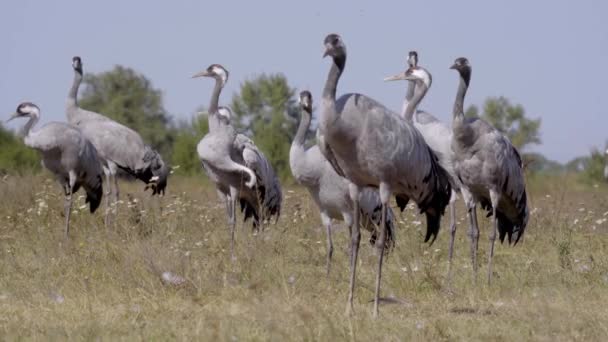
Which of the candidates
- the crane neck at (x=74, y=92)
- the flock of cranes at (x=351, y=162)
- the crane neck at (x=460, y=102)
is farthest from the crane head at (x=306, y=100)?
the crane neck at (x=74, y=92)

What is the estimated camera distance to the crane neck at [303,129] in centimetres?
917

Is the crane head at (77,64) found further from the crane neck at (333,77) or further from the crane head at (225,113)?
the crane neck at (333,77)

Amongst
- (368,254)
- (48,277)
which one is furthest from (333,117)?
(368,254)

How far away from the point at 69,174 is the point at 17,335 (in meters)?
6.66

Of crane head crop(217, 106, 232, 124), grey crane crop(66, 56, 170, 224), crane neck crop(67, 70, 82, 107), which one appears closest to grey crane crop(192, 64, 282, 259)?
crane head crop(217, 106, 232, 124)

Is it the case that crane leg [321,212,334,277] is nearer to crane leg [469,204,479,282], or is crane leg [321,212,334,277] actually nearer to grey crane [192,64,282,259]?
crane leg [469,204,479,282]

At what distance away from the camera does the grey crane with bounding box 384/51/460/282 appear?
362 inches

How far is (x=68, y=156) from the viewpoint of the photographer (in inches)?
470

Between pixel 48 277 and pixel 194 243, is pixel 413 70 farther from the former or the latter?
pixel 48 277

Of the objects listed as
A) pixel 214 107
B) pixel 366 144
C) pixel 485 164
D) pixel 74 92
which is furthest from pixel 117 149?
pixel 366 144

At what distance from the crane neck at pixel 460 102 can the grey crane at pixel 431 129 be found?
30cm

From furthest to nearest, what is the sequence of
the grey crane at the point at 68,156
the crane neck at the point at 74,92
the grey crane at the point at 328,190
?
the crane neck at the point at 74,92, the grey crane at the point at 68,156, the grey crane at the point at 328,190

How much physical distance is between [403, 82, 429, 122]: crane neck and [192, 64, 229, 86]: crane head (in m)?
2.67

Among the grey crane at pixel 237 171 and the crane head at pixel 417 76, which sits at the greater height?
the crane head at pixel 417 76
